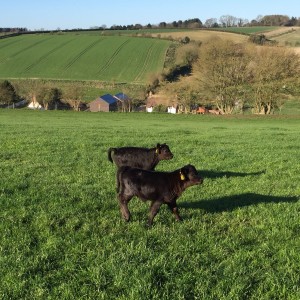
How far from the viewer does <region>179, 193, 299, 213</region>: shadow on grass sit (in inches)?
322

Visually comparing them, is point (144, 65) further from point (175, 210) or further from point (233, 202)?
point (175, 210)

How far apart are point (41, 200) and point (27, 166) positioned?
4131 mm

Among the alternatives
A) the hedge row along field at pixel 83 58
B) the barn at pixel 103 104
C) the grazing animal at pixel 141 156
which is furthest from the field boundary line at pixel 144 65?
the grazing animal at pixel 141 156

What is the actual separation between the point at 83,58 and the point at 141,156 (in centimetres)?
11348

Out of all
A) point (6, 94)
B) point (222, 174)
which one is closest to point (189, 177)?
point (222, 174)

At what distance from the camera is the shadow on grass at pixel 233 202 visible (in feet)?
26.8

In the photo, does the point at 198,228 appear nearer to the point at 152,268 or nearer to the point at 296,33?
the point at 152,268

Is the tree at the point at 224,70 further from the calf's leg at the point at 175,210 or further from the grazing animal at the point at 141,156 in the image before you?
the calf's leg at the point at 175,210

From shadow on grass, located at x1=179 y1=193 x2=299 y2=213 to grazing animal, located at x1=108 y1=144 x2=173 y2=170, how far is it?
1.96 meters

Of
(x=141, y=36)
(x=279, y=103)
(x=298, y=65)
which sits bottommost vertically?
(x=279, y=103)

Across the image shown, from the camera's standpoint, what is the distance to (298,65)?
55.7m

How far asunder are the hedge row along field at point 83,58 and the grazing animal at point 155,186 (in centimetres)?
9441

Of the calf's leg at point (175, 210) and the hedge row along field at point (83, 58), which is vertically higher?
the hedge row along field at point (83, 58)

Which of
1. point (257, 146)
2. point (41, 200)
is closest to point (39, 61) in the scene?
point (257, 146)
